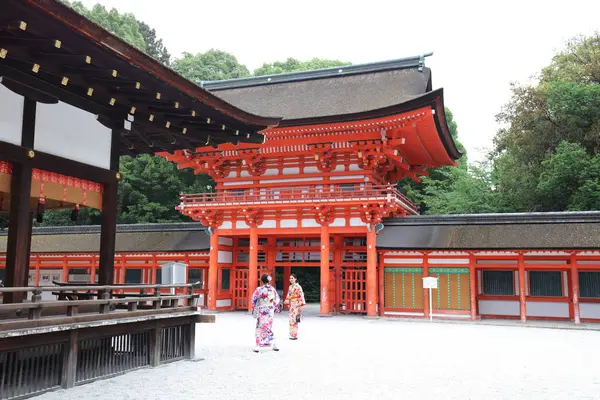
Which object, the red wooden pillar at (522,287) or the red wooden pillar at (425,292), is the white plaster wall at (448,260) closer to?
the red wooden pillar at (425,292)

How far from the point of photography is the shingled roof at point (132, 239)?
23.0 metres

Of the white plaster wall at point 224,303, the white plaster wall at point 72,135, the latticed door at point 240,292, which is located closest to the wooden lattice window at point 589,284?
the latticed door at point 240,292

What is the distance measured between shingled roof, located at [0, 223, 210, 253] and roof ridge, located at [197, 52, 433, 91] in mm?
7433

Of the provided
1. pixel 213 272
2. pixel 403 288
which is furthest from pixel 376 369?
pixel 213 272

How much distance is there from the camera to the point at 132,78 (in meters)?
8.32

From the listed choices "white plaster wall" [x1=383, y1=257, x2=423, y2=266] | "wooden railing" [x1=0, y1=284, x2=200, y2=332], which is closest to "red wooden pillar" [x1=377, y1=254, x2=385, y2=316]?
"white plaster wall" [x1=383, y1=257, x2=423, y2=266]

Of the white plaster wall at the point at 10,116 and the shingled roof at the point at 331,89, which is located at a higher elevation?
the shingled roof at the point at 331,89

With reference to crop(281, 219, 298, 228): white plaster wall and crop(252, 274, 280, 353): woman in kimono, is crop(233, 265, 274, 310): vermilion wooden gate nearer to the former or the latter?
crop(281, 219, 298, 228): white plaster wall

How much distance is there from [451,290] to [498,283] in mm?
1733

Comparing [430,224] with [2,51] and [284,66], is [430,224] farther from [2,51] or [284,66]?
[284,66]

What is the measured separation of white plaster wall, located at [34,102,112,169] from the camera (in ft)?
26.3

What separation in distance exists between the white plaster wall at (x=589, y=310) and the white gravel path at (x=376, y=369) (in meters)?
3.33

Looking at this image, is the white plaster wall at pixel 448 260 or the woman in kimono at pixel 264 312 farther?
the white plaster wall at pixel 448 260

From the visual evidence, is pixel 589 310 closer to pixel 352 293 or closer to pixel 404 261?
pixel 404 261
